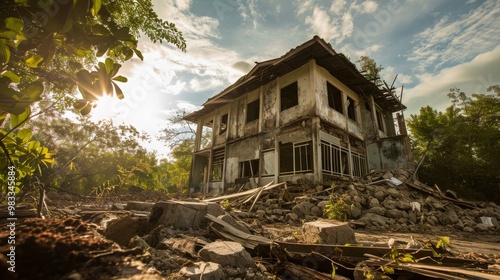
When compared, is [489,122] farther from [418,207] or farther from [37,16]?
[37,16]

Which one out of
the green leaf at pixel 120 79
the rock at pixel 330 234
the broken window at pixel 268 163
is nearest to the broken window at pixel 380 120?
the broken window at pixel 268 163

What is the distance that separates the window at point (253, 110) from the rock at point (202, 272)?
38.2 ft

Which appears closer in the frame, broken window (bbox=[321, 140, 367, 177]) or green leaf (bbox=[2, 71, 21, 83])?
green leaf (bbox=[2, 71, 21, 83])

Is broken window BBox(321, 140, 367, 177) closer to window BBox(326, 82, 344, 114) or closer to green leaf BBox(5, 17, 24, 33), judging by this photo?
window BBox(326, 82, 344, 114)

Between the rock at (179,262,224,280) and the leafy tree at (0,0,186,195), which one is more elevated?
the leafy tree at (0,0,186,195)

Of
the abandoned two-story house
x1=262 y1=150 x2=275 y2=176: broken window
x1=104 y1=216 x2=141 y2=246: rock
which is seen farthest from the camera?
x1=262 y1=150 x2=275 y2=176: broken window

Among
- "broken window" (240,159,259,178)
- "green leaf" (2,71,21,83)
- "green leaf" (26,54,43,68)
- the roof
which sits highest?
the roof

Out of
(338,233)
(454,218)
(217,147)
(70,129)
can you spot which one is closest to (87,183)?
(70,129)

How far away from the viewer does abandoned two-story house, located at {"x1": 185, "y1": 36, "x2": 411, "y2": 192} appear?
32.9 ft

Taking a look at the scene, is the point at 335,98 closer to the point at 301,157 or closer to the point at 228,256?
the point at 301,157

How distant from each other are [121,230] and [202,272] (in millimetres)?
1252

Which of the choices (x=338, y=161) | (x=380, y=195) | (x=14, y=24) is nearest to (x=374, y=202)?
(x=380, y=195)

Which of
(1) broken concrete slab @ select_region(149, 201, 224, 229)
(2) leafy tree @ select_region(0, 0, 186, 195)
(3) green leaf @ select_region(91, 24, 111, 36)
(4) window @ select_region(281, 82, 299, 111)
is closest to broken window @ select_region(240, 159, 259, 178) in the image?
(4) window @ select_region(281, 82, 299, 111)

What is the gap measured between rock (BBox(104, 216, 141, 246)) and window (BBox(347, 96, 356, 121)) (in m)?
12.7
